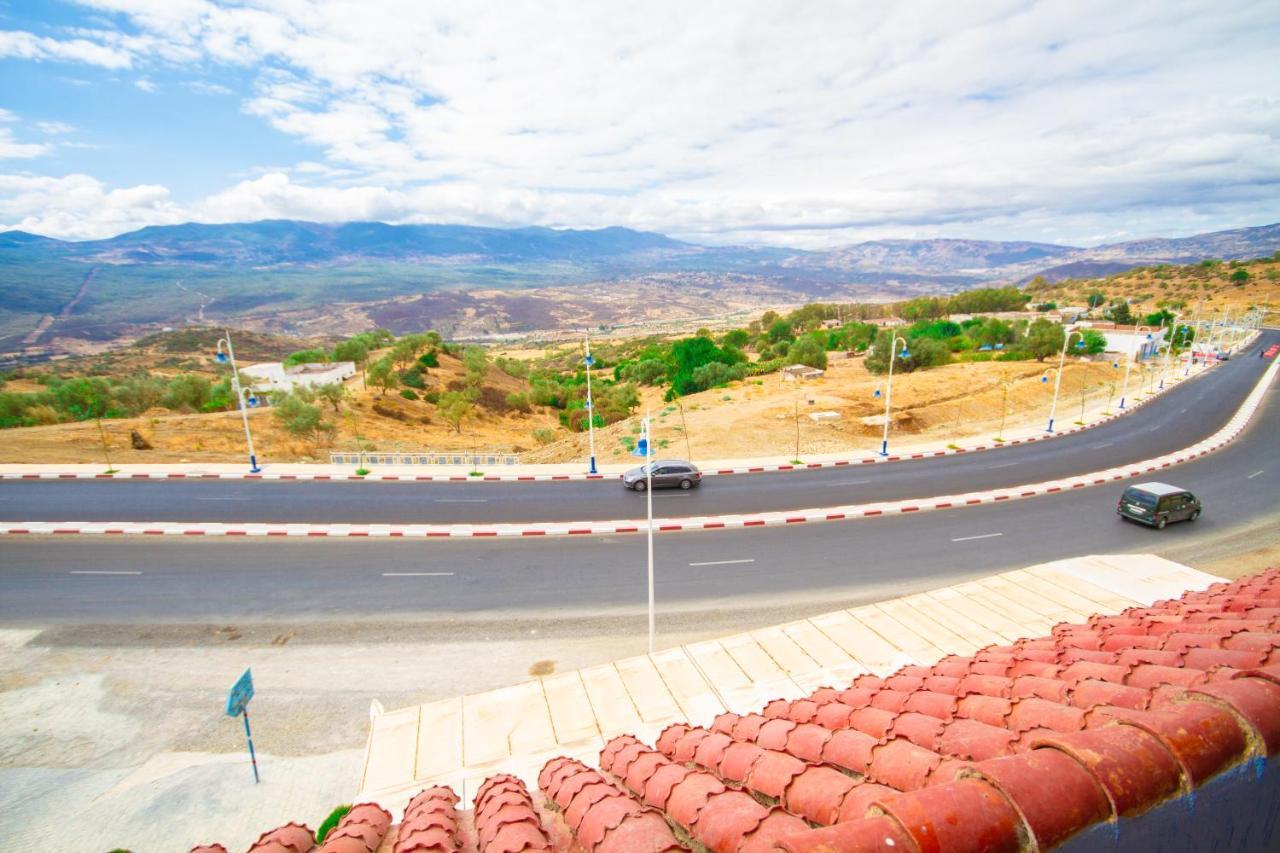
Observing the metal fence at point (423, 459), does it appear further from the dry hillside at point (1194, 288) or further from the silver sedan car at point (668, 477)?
the dry hillside at point (1194, 288)

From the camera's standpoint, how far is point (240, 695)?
29.8 feet

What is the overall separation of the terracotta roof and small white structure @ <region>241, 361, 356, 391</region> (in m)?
61.8

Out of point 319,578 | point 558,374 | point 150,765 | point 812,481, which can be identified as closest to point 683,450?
point 812,481

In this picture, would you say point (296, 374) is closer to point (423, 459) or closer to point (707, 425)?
point (423, 459)

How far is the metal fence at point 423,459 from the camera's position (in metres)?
28.6

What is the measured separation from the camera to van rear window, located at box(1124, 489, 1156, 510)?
1819 cm

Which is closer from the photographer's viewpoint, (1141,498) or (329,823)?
(329,823)

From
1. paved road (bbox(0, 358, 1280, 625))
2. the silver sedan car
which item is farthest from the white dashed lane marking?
the silver sedan car

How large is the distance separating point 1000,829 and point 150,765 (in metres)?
13.6

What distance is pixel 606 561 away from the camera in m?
16.9

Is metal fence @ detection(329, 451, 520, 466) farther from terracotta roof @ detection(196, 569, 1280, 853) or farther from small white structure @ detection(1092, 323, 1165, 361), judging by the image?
small white structure @ detection(1092, 323, 1165, 361)

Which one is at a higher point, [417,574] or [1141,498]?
[1141,498]

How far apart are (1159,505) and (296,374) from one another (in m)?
72.2

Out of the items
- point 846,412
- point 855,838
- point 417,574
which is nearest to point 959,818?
point 855,838
